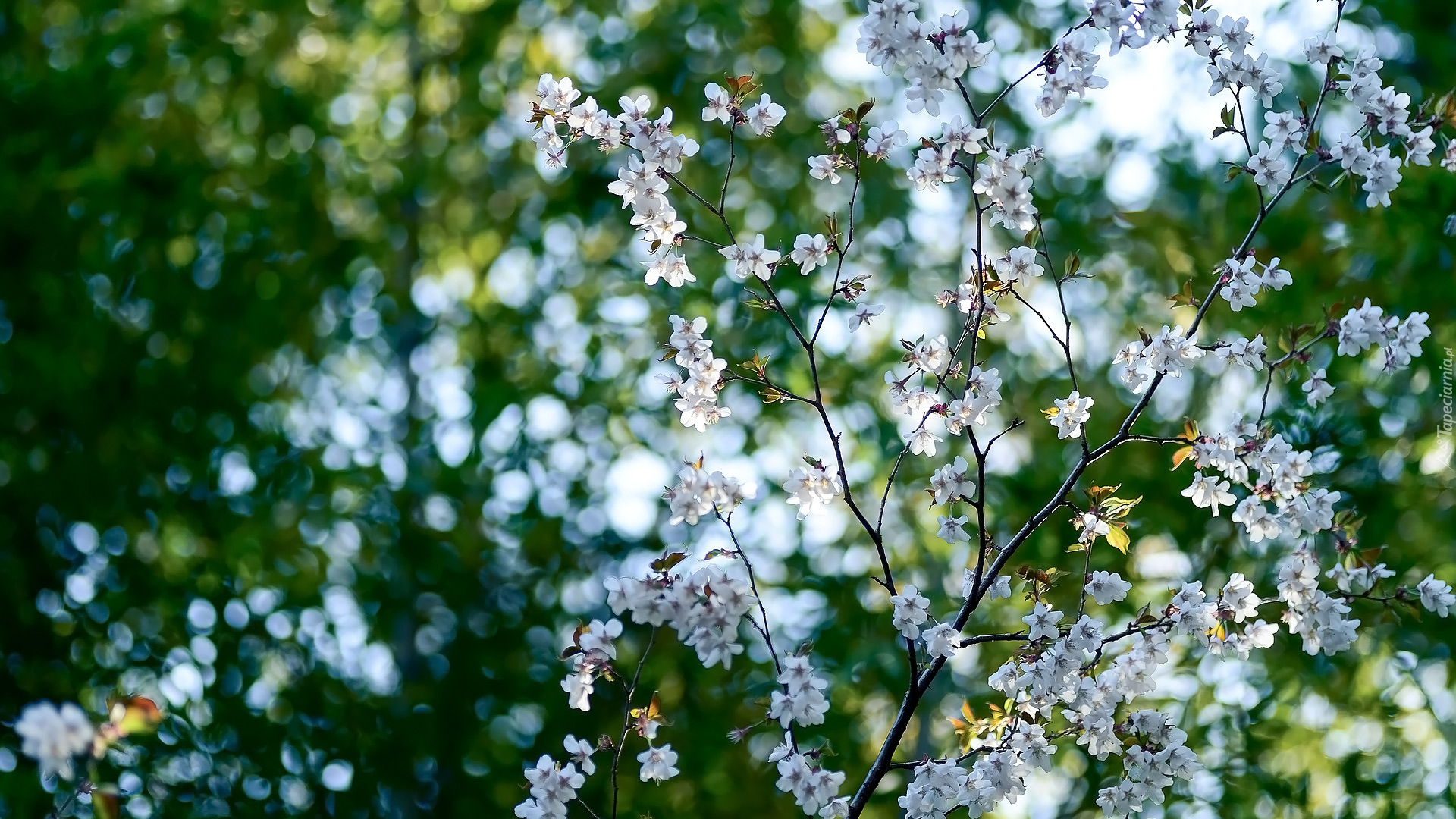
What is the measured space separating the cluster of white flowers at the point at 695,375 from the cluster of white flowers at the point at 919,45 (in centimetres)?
43

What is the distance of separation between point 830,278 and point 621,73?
1.00 metres

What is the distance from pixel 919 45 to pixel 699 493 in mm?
653

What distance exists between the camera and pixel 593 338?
12.8ft

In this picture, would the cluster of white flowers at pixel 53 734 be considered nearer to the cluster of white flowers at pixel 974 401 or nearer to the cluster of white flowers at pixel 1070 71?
the cluster of white flowers at pixel 974 401

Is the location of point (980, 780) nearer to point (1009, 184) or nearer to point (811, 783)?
point (811, 783)

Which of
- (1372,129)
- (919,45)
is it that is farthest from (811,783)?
(1372,129)

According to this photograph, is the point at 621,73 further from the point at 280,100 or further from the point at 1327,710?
the point at 1327,710

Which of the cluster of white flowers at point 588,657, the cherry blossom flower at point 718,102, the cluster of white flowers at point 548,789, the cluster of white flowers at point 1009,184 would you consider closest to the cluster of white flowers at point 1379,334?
the cluster of white flowers at point 1009,184

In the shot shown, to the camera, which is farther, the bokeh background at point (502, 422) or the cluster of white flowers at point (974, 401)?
the bokeh background at point (502, 422)

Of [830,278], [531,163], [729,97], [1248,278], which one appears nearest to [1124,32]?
[1248,278]

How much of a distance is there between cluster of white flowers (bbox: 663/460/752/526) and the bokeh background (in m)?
1.70

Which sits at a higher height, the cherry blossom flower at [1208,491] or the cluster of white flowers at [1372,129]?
the cluster of white flowers at [1372,129]

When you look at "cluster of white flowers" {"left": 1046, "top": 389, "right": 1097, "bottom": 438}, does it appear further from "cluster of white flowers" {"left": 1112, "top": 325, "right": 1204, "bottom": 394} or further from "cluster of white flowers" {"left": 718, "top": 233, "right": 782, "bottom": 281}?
"cluster of white flowers" {"left": 718, "top": 233, "right": 782, "bottom": 281}

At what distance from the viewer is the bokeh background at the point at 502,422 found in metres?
3.21
